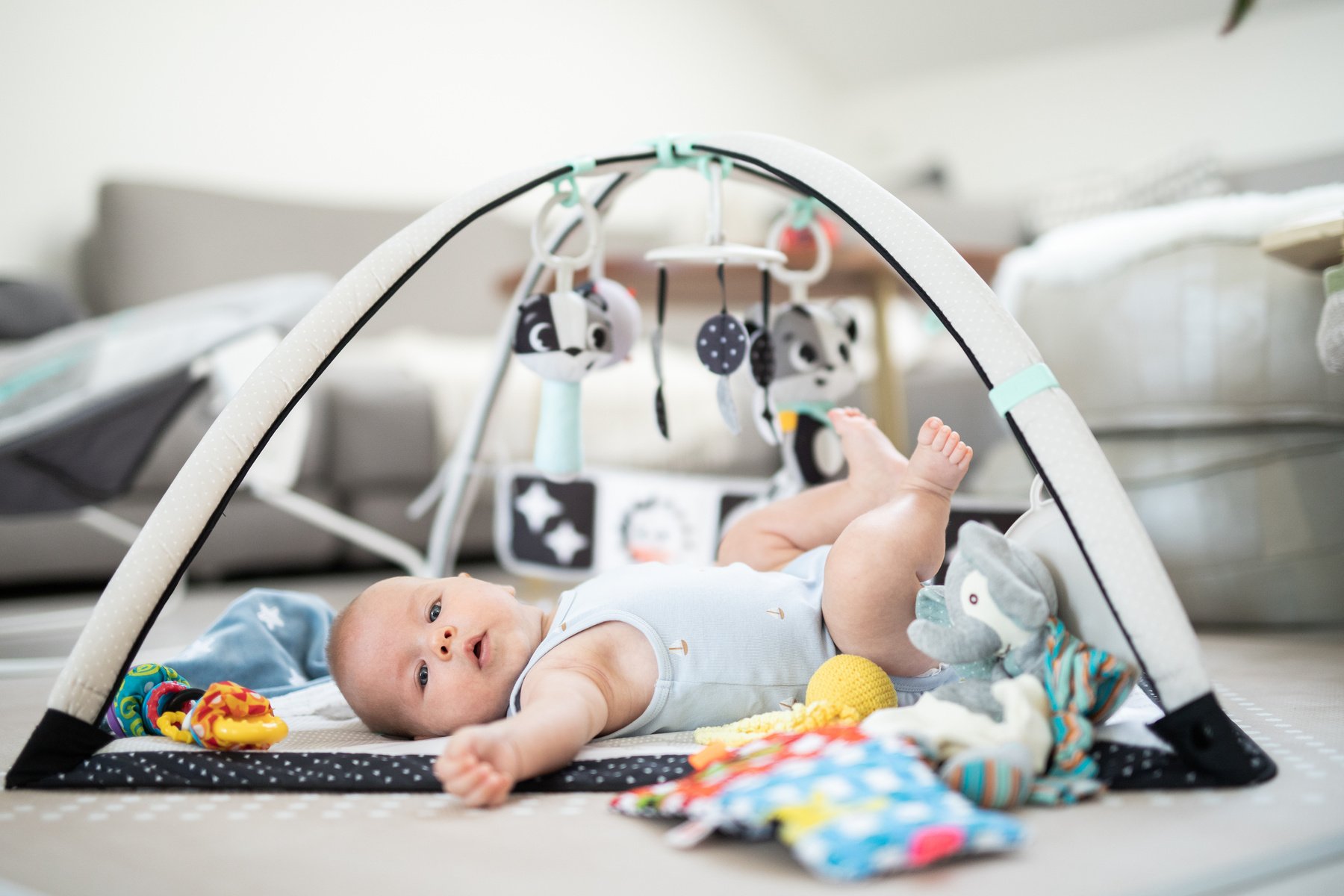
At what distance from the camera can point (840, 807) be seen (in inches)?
23.7

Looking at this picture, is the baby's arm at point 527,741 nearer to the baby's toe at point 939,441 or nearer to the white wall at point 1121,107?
the baby's toe at point 939,441

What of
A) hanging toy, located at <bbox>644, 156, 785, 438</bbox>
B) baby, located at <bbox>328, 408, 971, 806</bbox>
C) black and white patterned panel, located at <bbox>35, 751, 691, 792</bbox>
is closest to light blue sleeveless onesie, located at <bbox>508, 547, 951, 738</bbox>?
baby, located at <bbox>328, 408, 971, 806</bbox>

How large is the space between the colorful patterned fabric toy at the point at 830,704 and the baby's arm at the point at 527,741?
0.35 ft

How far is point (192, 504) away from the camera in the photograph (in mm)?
870

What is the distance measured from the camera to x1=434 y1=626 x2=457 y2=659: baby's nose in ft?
2.99

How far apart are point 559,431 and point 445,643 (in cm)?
41

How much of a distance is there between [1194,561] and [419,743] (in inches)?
41.6

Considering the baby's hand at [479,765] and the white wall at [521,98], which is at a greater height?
the white wall at [521,98]

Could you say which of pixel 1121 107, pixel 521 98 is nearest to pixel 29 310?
pixel 521 98

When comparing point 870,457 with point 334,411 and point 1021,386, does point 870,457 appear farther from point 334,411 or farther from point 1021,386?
point 334,411

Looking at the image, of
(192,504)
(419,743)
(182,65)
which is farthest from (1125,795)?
(182,65)

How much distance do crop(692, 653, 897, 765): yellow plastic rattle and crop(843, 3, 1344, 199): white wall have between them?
94.0 inches

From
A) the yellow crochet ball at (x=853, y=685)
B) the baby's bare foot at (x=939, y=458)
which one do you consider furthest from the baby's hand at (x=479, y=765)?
the baby's bare foot at (x=939, y=458)

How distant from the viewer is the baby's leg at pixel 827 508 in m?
1.14
